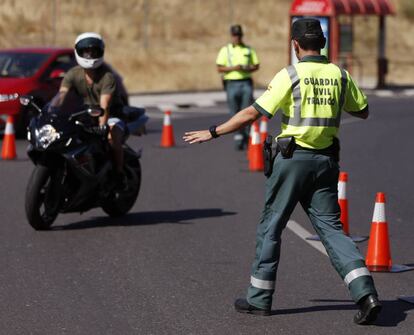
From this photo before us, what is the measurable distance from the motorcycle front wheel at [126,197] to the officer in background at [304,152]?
4568mm

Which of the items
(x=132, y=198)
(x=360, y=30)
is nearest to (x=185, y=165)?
(x=132, y=198)

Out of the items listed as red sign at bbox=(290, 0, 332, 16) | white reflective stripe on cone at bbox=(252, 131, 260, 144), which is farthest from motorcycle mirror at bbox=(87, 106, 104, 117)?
red sign at bbox=(290, 0, 332, 16)

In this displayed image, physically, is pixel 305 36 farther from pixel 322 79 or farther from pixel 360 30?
pixel 360 30

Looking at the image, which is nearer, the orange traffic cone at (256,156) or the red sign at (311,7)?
the orange traffic cone at (256,156)

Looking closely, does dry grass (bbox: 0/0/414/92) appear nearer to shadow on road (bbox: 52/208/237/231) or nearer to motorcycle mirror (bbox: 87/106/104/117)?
shadow on road (bbox: 52/208/237/231)

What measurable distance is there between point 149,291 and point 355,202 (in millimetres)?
5940

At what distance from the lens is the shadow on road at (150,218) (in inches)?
491

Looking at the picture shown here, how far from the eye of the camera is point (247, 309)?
826 cm

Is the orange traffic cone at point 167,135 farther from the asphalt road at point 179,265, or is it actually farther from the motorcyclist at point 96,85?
the motorcyclist at point 96,85

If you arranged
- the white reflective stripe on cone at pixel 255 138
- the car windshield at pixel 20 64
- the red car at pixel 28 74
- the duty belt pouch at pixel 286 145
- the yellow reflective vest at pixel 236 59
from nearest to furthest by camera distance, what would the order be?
the duty belt pouch at pixel 286 145, the white reflective stripe on cone at pixel 255 138, the yellow reflective vest at pixel 236 59, the red car at pixel 28 74, the car windshield at pixel 20 64

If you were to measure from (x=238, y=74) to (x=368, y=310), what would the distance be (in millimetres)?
→ 13020

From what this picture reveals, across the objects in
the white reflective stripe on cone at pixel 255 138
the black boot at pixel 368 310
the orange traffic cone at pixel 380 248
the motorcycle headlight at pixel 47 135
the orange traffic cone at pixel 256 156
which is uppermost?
the motorcycle headlight at pixel 47 135

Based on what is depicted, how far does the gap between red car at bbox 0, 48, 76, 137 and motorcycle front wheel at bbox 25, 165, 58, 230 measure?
33.5 feet

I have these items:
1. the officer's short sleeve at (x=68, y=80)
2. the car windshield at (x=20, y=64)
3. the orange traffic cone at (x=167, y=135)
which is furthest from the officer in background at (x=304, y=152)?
the car windshield at (x=20, y=64)
